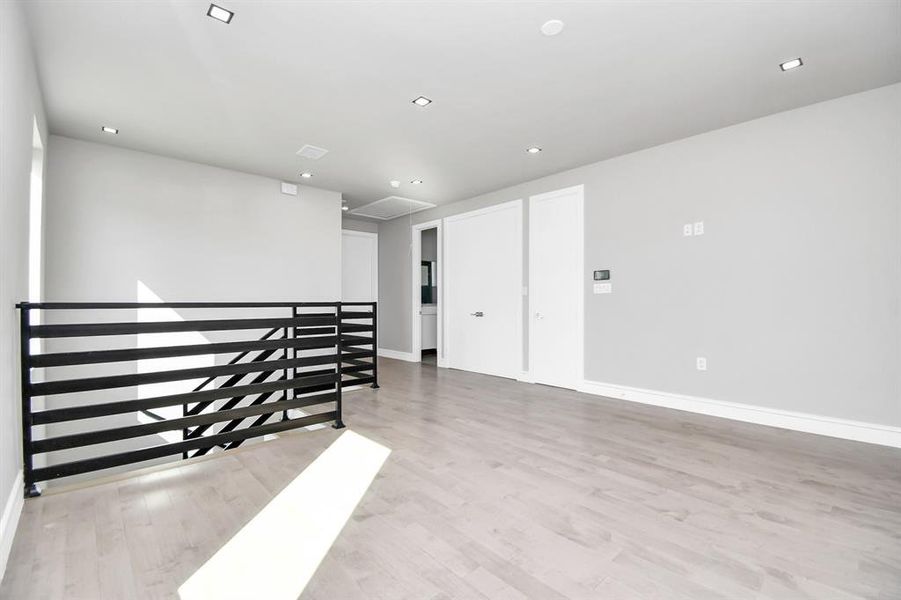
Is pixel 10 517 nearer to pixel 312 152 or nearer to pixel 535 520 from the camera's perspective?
pixel 535 520

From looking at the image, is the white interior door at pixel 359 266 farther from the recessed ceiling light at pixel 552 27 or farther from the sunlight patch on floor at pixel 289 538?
the recessed ceiling light at pixel 552 27

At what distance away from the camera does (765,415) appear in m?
3.47

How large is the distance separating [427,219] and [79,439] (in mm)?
5415

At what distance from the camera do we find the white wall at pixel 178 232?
3992mm

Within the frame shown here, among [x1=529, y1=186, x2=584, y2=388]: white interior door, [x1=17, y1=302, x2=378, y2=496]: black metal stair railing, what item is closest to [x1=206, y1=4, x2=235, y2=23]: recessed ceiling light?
[x1=17, y1=302, x2=378, y2=496]: black metal stair railing

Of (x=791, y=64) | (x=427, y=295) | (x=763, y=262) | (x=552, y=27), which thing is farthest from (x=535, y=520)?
(x=427, y=295)

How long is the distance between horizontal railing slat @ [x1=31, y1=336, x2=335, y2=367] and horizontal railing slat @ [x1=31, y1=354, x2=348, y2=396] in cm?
11

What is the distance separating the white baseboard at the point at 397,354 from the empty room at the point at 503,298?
1.61 m

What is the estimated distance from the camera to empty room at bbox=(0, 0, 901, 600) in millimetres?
1754

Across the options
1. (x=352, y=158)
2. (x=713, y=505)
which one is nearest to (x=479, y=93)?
(x=352, y=158)

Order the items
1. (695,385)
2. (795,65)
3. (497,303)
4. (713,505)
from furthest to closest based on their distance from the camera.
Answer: (497,303), (695,385), (795,65), (713,505)

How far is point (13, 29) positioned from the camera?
1949mm

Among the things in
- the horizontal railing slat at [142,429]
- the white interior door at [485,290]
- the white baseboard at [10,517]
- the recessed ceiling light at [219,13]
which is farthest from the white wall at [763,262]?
the white baseboard at [10,517]

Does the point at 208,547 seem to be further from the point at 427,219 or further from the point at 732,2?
the point at 427,219
